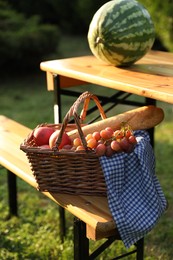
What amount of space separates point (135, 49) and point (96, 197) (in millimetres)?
853

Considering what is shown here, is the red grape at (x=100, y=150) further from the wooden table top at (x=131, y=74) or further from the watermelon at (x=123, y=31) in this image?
the watermelon at (x=123, y=31)

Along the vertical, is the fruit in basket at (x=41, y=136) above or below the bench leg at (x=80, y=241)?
above

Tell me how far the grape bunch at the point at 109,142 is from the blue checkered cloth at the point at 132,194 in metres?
0.03

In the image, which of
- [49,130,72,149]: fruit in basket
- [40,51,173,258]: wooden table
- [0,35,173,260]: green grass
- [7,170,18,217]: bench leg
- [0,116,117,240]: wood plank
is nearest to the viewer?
[0,116,117,240]: wood plank

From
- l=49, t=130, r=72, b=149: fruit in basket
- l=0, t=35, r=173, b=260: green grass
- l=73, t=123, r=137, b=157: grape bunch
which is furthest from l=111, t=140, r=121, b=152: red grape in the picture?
l=0, t=35, r=173, b=260: green grass

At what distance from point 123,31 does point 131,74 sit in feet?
0.74

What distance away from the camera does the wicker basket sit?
2.00 meters

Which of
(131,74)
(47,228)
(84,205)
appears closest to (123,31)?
(131,74)

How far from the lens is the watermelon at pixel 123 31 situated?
2.54 meters

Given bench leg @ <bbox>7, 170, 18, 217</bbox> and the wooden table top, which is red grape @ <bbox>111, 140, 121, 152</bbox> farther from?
bench leg @ <bbox>7, 170, 18, 217</bbox>

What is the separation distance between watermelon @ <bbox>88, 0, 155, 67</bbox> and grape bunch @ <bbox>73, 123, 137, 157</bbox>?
620 millimetres

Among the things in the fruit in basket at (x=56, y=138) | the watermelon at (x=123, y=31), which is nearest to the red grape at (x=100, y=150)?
the fruit in basket at (x=56, y=138)

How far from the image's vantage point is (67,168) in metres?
2.06

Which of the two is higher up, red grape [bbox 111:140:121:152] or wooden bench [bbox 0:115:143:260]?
red grape [bbox 111:140:121:152]
